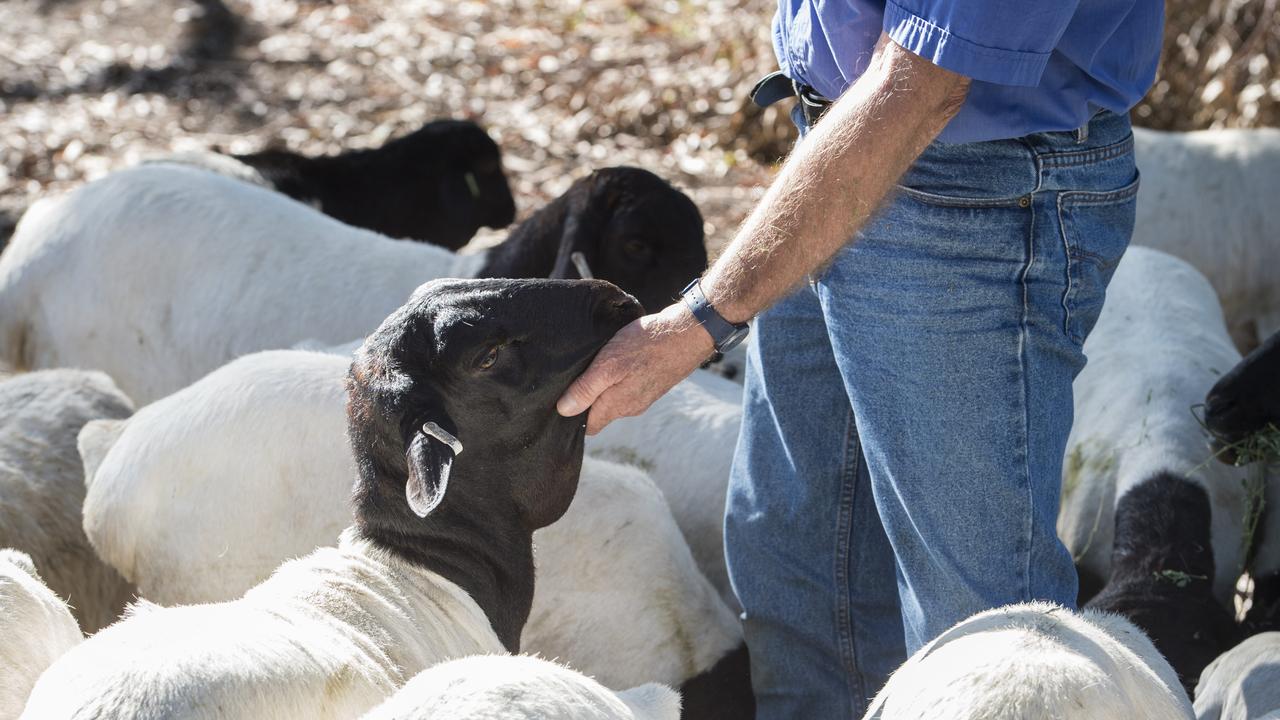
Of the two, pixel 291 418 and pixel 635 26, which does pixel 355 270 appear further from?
pixel 635 26

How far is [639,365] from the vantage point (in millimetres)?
2863

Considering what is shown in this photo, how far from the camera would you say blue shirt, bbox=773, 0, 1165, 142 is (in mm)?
2549

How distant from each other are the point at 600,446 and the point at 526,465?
138 cm

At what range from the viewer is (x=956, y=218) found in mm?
2840

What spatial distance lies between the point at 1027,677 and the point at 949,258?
917 millimetres

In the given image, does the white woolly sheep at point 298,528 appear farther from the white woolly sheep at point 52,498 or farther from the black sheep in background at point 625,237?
the black sheep in background at point 625,237

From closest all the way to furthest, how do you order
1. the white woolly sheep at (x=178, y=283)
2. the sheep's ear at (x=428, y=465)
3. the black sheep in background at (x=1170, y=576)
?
the sheep's ear at (x=428, y=465)
the black sheep in background at (x=1170, y=576)
the white woolly sheep at (x=178, y=283)

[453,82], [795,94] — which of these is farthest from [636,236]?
[453,82]

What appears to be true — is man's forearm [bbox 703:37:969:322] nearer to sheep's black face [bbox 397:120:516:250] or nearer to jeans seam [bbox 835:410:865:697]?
jeans seam [bbox 835:410:865:697]

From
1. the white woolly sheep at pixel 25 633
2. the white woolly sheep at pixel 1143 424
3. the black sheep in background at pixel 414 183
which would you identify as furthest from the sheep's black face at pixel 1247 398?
the black sheep in background at pixel 414 183

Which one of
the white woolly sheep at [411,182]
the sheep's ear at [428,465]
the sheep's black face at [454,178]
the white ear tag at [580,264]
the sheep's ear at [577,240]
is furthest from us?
the sheep's black face at [454,178]

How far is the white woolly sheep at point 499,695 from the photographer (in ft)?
7.09

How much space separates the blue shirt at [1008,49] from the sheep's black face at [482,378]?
0.72 meters

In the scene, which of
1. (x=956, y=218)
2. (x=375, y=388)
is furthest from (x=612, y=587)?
(x=956, y=218)
